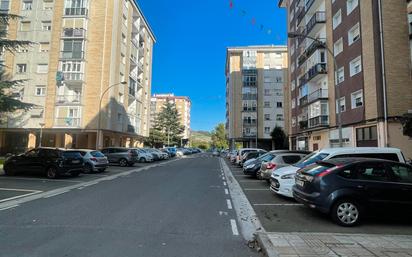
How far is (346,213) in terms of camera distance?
272 inches

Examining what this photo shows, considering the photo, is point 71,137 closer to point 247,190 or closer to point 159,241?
point 247,190

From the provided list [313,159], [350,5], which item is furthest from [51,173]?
[350,5]

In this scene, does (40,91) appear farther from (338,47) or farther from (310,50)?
(338,47)

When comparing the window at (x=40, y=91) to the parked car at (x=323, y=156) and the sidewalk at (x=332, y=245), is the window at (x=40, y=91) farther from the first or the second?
the sidewalk at (x=332, y=245)

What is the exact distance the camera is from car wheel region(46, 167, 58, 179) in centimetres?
1556

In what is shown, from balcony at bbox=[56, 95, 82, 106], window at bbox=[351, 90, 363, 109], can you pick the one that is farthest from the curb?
balcony at bbox=[56, 95, 82, 106]

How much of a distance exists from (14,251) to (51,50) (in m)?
37.9

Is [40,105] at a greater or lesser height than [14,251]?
greater

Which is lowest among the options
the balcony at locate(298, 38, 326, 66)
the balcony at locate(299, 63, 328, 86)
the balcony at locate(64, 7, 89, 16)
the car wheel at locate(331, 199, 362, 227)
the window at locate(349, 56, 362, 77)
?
the car wheel at locate(331, 199, 362, 227)

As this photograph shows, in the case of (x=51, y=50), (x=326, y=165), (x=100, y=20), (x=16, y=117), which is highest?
(x=100, y=20)

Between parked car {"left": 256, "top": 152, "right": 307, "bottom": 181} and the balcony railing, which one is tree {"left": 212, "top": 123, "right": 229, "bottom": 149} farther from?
parked car {"left": 256, "top": 152, "right": 307, "bottom": 181}

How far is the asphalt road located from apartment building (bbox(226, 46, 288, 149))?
58053 mm

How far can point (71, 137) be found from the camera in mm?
39531

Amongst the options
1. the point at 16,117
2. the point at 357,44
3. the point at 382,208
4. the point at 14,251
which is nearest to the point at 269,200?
the point at 382,208
